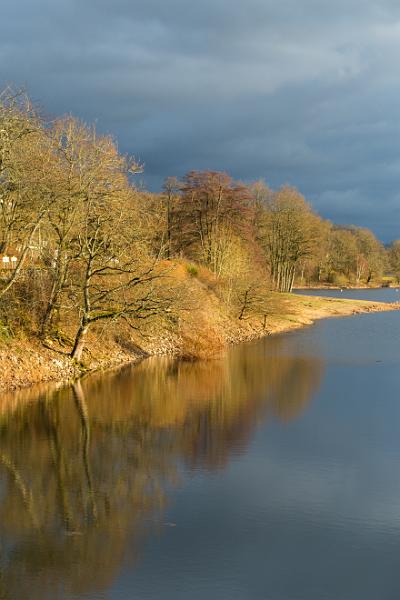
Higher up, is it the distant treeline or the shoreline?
the distant treeline

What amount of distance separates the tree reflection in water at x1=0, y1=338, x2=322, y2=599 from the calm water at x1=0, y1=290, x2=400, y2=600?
0.13 feet

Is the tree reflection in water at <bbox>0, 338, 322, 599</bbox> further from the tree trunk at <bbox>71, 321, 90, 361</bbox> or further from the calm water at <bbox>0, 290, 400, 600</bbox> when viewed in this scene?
the tree trunk at <bbox>71, 321, 90, 361</bbox>

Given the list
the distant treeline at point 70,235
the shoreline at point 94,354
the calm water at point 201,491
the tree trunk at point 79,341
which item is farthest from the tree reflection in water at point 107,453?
the distant treeline at point 70,235

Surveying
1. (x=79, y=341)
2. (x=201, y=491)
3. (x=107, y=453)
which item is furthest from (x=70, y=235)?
(x=201, y=491)

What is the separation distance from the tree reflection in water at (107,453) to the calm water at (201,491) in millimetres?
41

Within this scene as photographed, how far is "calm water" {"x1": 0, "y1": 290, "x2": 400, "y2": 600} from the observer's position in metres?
9.55

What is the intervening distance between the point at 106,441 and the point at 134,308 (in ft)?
36.6

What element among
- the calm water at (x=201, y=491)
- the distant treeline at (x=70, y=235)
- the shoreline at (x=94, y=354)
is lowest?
the calm water at (x=201, y=491)

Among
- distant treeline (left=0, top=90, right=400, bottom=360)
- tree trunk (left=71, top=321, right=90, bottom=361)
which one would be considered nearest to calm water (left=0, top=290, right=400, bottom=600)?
tree trunk (left=71, top=321, right=90, bottom=361)

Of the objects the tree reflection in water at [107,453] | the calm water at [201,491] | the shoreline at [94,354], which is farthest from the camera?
the shoreline at [94,354]

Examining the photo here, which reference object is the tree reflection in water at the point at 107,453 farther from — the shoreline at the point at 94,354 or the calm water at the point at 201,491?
the shoreline at the point at 94,354

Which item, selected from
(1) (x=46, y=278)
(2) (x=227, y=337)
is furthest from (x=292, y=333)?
(1) (x=46, y=278)

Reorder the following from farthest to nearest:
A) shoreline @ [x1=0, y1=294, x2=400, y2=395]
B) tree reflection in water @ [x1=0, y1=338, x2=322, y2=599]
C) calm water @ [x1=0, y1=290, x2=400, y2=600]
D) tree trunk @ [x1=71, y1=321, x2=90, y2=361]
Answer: tree trunk @ [x1=71, y1=321, x2=90, y2=361], shoreline @ [x1=0, y1=294, x2=400, y2=395], tree reflection in water @ [x1=0, y1=338, x2=322, y2=599], calm water @ [x1=0, y1=290, x2=400, y2=600]

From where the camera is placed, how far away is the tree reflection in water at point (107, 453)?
10.1 metres
